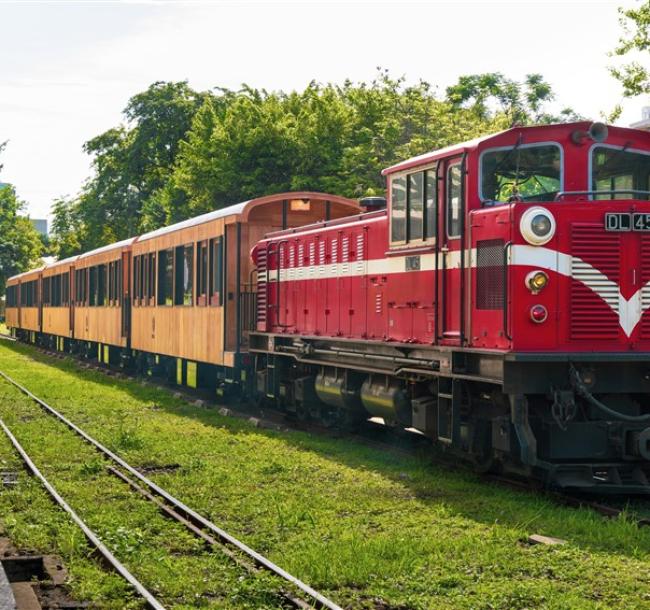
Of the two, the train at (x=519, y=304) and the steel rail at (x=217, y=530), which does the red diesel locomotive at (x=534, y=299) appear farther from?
the steel rail at (x=217, y=530)

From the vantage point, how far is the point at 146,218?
66.0m

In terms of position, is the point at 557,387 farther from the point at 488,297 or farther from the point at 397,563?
the point at 397,563

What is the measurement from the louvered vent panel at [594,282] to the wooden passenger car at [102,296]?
20112 mm

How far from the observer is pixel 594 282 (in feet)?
34.0

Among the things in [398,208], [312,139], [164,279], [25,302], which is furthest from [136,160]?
[398,208]

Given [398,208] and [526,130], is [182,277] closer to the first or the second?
[398,208]

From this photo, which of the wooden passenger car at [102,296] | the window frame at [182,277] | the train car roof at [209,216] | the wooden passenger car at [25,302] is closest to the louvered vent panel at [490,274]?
the train car roof at [209,216]

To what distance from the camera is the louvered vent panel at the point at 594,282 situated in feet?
33.7

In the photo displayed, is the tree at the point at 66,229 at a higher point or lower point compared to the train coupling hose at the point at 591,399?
higher

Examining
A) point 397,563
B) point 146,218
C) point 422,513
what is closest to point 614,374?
point 422,513

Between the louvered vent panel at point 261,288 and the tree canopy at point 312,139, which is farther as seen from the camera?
the tree canopy at point 312,139

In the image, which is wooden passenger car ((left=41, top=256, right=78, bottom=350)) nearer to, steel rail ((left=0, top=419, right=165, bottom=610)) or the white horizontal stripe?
steel rail ((left=0, top=419, right=165, bottom=610))

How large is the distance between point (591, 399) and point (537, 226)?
1754 mm

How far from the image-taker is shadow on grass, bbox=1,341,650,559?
881cm
